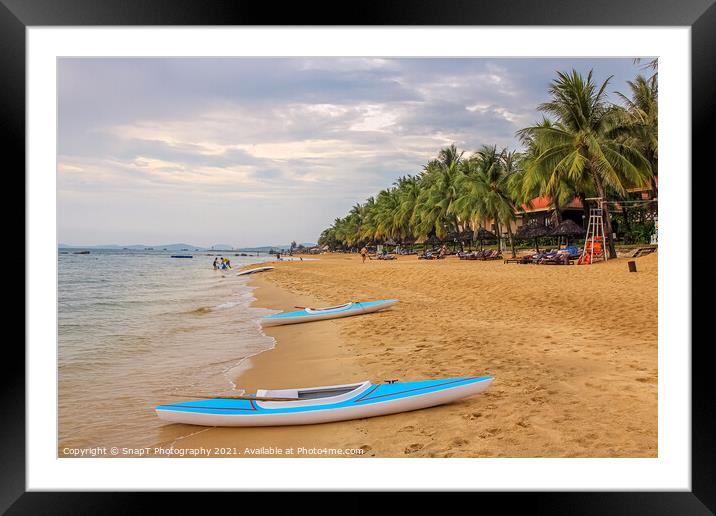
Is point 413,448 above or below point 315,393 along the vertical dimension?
below

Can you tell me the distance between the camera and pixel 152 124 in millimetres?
3938

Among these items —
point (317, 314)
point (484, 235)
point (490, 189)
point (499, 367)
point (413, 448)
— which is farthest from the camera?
point (484, 235)

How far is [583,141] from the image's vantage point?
405 inches

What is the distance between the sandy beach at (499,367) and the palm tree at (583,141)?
3.47 meters

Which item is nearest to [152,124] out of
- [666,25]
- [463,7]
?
[463,7]

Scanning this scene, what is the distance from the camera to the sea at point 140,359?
2984mm

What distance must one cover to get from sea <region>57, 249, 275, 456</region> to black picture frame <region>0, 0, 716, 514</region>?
2.50 ft

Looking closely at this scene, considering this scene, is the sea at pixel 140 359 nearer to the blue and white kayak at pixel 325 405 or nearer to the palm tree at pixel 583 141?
the blue and white kayak at pixel 325 405

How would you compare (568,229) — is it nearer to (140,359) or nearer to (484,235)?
(484,235)

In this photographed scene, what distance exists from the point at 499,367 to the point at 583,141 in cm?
911

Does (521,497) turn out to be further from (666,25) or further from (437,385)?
(666,25)

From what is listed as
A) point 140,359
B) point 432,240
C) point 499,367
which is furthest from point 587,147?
point 432,240

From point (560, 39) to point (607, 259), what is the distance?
8.82 metres

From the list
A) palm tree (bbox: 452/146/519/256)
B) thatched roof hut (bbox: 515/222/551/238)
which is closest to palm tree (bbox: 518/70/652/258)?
thatched roof hut (bbox: 515/222/551/238)
